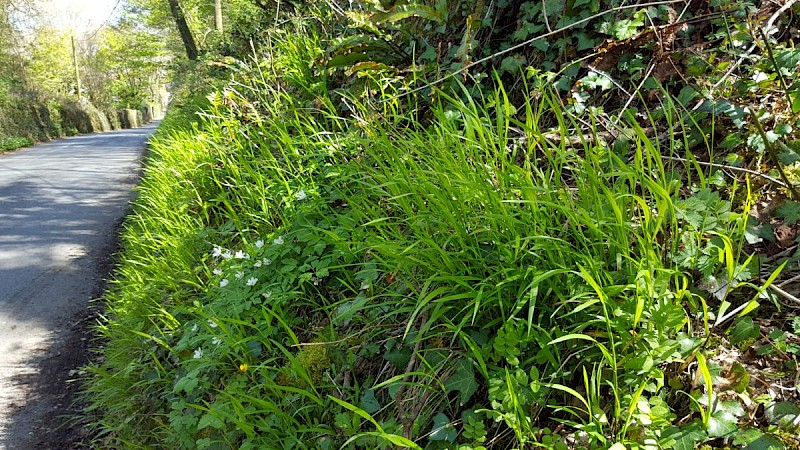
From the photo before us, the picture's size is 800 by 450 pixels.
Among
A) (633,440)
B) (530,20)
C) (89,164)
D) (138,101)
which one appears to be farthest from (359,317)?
(138,101)

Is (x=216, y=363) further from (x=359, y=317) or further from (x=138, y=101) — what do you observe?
(x=138, y=101)

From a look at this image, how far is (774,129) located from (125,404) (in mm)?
3097

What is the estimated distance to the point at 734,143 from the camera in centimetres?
186

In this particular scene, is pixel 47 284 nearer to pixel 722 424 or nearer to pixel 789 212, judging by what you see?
pixel 722 424

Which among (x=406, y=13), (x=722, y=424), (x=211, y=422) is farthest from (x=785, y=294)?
(x=406, y=13)

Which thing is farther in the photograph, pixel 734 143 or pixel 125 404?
pixel 125 404

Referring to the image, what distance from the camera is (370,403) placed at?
170 cm

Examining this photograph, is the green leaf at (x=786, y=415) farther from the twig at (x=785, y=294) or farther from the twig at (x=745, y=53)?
the twig at (x=745, y=53)

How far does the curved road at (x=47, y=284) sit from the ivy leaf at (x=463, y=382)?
2162mm

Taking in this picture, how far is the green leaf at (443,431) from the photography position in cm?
143

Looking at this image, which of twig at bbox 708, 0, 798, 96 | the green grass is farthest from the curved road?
the green grass

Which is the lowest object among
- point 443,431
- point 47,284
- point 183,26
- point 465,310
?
point 47,284

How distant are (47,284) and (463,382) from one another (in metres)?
4.05

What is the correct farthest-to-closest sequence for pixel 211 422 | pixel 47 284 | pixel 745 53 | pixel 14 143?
pixel 14 143, pixel 47 284, pixel 745 53, pixel 211 422
